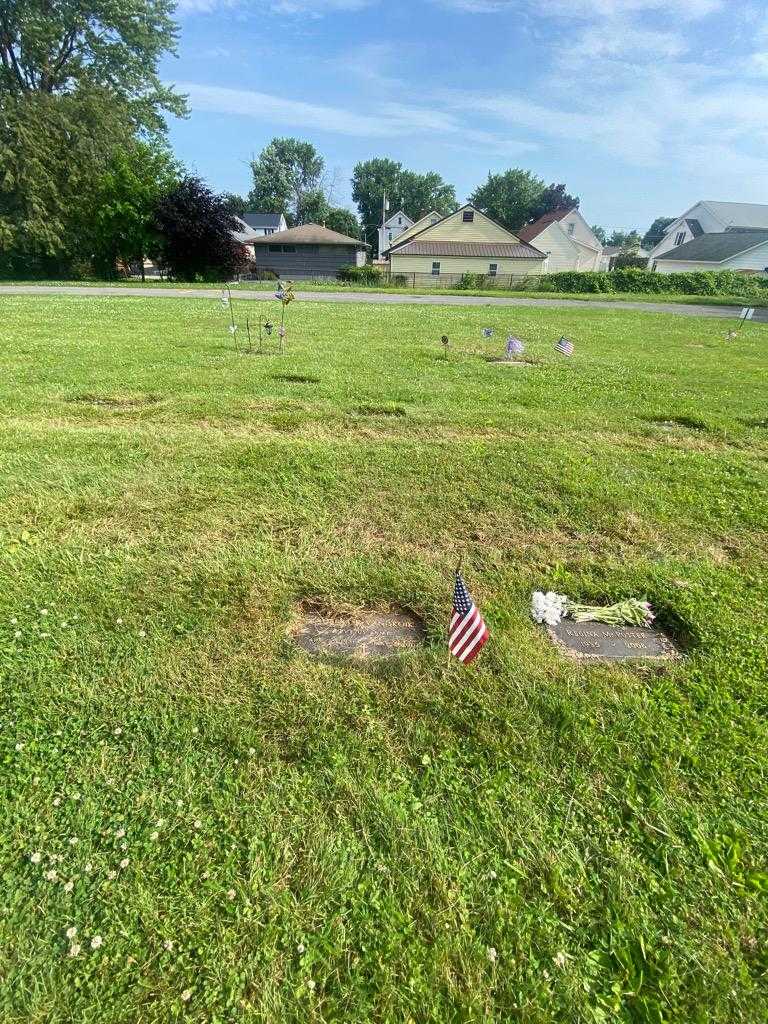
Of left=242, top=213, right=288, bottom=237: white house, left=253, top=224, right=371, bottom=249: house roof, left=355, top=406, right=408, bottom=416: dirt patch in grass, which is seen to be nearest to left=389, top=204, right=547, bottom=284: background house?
left=253, top=224, right=371, bottom=249: house roof

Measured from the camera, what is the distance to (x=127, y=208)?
26.6 m

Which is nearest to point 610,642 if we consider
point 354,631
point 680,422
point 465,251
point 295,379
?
point 354,631

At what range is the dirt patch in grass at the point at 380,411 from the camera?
214 inches

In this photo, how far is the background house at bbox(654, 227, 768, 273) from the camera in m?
38.0

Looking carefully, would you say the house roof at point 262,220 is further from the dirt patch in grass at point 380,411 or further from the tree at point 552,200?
the dirt patch in grass at point 380,411

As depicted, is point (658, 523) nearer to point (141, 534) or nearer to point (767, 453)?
point (767, 453)

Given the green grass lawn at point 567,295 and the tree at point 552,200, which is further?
the tree at point 552,200

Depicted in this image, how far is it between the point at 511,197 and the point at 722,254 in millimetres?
36387

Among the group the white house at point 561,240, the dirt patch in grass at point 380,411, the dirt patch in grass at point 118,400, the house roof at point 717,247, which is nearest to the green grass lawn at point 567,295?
the house roof at point 717,247

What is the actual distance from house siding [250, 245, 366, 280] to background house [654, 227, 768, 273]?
948 inches

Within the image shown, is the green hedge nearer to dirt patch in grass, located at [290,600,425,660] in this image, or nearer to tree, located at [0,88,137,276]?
tree, located at [0,88,137,276]

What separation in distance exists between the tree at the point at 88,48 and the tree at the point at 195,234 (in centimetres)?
977

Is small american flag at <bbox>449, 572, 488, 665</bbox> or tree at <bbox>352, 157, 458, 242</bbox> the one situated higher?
tree at <bbox>352, 157, 458, 242</bbox>

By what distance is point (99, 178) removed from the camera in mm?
27406
